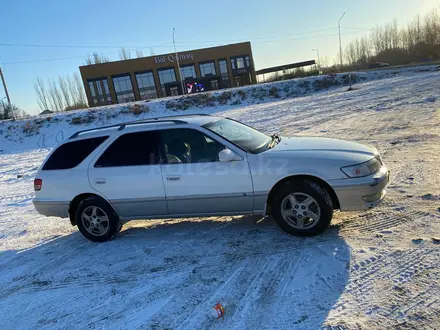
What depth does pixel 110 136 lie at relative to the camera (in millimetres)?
5184

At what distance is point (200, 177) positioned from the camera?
15.1 feet

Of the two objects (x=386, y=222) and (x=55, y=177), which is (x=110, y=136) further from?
(x=386, y=222)

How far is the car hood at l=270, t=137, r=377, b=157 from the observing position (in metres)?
4.50

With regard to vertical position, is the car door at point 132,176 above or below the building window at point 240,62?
below

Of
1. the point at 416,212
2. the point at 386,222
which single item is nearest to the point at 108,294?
the point at 386,222

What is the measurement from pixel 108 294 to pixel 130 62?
226 feet

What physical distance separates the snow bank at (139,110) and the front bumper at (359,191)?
19789 millimetres

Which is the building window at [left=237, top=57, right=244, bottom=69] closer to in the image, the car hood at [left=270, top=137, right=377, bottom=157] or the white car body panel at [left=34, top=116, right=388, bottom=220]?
the white car body panel at [left=34, top=116, right=388, bottom=220]

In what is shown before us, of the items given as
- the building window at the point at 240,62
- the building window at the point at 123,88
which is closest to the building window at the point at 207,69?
the building window at the point at 240,62

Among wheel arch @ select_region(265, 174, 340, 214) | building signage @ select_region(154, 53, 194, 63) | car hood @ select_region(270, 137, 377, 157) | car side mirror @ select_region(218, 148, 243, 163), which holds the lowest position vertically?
wheel arch @ select_region(265, 174, 340, 214)

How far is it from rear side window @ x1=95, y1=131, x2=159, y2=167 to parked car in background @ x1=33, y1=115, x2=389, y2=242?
2cm

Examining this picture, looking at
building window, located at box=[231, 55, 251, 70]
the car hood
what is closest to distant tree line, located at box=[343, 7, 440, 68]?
building window, located at box=[231, 55, 251, 70]

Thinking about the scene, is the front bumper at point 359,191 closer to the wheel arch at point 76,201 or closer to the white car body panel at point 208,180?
the white car body panel at point 208,180

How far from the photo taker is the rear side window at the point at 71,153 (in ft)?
17.1
